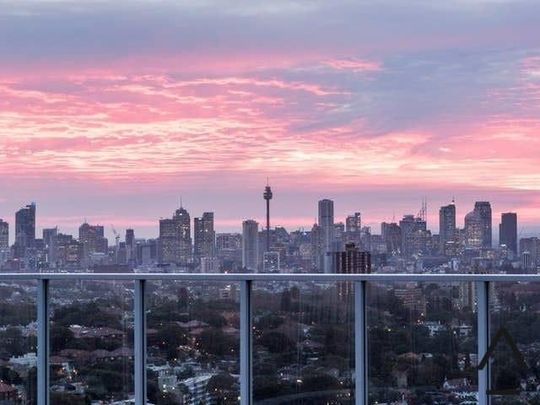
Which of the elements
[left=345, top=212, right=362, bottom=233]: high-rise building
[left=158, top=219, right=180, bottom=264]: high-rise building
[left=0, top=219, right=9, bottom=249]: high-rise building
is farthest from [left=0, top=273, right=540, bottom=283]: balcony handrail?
[left=345, top=212, right=362, bottom=233]: high-rise building

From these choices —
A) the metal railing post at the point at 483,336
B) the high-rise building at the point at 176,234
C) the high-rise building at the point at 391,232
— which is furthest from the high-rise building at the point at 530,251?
the high-rise building at the point at 176,234

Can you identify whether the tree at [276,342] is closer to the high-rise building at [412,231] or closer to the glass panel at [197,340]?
the glass panel at [197,340]

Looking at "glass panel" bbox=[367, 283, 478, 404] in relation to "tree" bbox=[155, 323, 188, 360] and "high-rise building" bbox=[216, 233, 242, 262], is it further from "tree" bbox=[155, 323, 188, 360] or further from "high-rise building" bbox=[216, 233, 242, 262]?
"high-rise building" bbox=[216, 233, 242, 262]

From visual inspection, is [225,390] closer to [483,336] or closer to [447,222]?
[483,336]

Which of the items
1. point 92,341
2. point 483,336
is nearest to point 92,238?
point 92,341

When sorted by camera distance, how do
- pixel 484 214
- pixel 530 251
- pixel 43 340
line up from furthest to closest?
1. pixel 484 214
2. pixel 530 251
3. pixel 43 340

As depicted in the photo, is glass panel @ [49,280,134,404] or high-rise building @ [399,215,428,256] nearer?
glass panel @ [49,280,134,404]
